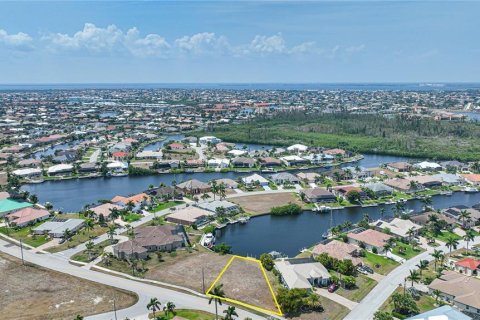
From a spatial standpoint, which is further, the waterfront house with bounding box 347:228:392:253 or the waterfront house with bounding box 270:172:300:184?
the waterfront house with bounding box 270:172:300:184

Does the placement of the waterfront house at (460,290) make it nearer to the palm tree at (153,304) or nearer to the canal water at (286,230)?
the canal water at (286,230)

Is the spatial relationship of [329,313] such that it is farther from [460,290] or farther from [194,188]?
[194,188]

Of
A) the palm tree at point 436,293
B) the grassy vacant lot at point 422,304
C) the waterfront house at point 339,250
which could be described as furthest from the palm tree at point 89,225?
the palm tree at point 436,293

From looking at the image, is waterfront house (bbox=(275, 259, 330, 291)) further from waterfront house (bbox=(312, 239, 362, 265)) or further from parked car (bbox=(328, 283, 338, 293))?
waterfront house (bbox=(312, 239, 362, 265))

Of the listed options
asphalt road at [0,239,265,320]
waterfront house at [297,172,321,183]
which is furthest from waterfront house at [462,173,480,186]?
asphalt road at [0,239,265,320]

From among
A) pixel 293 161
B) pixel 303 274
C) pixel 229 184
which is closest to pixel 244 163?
pixel 293 161

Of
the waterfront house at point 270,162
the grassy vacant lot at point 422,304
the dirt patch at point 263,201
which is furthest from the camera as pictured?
the waterfront house at point 270,162

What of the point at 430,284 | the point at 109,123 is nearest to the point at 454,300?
the point at 430,284
